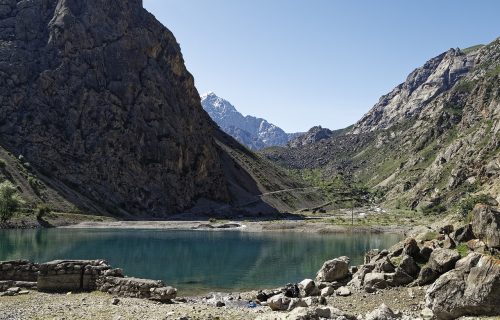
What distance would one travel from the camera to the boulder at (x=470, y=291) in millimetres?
17250

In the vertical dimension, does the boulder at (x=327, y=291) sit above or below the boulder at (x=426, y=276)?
below

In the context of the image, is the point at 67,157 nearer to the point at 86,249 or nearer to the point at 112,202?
the point at 112,202

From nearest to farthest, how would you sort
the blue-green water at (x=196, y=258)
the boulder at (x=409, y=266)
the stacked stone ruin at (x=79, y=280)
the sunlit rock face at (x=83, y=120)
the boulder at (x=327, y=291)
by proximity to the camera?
the stacked stone ruin at (x=79, y=280), the boulder at (x=409, y=266), the boulder at (x=327, y=291), the blue-green water at (x=196, y=258), the sunlit rock face at (x=83, y=120)

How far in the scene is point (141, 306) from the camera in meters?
23.9

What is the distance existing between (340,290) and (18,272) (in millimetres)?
20686

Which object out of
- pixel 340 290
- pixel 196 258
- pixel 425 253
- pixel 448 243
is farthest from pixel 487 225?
pixel 196 258

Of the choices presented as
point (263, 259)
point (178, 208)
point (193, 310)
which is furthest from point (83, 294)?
point (178, 208)

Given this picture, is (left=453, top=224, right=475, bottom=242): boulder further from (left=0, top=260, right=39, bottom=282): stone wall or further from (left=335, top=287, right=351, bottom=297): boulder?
(left=0, top=260, right=39, bottom=282): stone wall

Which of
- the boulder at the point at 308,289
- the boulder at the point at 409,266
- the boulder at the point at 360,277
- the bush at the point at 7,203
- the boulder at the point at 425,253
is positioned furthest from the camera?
the bush at the point at 7,203

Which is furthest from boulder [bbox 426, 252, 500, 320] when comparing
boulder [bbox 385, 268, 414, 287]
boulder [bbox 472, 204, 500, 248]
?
boulder [bbox 385, 268, 414, 287]

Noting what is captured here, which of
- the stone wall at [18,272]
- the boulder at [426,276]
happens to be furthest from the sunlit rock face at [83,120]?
the boulder at [426,276]

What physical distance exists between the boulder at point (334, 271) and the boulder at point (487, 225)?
43.7 feet

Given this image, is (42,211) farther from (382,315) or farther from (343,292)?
(382,315)

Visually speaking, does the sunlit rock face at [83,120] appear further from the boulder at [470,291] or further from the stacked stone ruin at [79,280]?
the boulder at [470,291]
